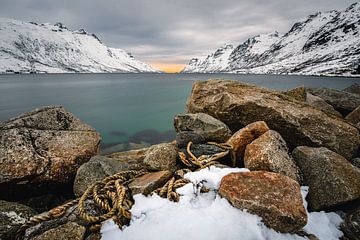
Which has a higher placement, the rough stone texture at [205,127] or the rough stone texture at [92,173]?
the rough stone texture at [205,127]

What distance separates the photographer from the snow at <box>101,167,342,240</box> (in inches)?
125

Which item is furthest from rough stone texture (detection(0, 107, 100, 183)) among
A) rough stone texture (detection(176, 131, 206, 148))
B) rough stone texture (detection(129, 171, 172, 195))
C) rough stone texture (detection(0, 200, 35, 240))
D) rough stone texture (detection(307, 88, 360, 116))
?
rough stone texture (detection(307, 88, 360, 116))

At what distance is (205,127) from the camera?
6.52 metres

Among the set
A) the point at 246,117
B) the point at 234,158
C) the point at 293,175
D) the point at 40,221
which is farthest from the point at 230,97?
the point at 40,221

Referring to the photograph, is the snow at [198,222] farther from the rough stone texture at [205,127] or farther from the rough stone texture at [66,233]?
the rough stone texture at [205,127]

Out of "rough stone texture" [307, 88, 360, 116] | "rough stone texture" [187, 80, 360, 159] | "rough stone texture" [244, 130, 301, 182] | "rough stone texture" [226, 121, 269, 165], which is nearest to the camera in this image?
"rough stone texture" [244, 130, 301, 182]

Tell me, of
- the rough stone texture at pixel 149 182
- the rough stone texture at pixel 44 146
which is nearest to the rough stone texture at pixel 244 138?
the rough stone texture at pixel 149 182

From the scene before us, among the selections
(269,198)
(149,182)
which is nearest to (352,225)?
(269,198)

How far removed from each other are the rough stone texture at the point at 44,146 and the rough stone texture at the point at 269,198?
3.99 meters

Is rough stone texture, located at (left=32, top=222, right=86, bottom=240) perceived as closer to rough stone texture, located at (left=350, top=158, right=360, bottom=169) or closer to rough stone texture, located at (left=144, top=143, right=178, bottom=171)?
rough stone texture, located at (left=144, top=143, right=178, bottom=171)

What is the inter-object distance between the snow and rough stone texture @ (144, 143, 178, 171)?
0.97 m

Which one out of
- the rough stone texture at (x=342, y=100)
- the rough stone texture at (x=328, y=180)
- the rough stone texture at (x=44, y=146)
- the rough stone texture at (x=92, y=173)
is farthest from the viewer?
the rough stone texture at (x=342, y=100)

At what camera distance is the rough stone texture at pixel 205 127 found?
6.37 metres

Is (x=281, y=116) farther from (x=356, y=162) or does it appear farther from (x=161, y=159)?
(x=161, y=159)
